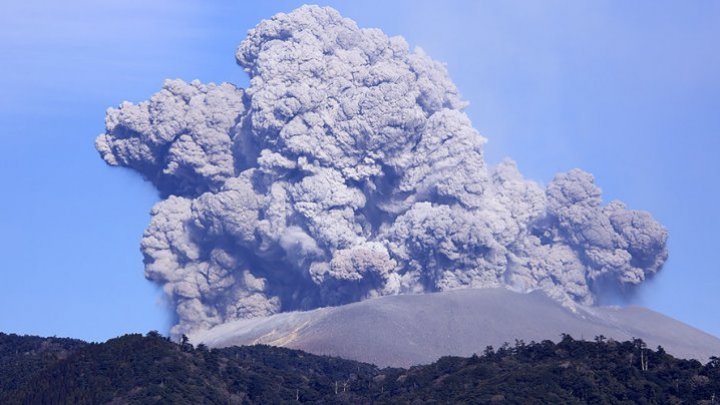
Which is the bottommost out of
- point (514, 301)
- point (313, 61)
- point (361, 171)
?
point (514, 301)

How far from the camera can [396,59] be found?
193125 millimetres

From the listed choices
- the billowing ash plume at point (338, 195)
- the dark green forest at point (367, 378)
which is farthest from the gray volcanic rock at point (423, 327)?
the dark green forest at point (367, 378)

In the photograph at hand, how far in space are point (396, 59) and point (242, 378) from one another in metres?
77.2

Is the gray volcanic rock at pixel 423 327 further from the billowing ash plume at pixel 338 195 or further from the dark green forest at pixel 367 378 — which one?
the dark green forest at pixel 367 378

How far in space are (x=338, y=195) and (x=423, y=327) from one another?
1644 cm

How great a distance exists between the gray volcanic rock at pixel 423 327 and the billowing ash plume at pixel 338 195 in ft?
11.3

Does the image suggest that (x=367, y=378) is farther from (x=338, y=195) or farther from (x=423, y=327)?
(x=338, y=195)

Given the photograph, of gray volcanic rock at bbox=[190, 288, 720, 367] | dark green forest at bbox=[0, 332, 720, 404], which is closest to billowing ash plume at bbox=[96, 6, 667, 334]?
gray volcanic rock at bbox=[190, 288, 720, 367]

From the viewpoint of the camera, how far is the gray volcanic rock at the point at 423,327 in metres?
171

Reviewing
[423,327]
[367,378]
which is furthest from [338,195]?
[367,378]

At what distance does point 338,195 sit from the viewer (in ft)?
Answer: 601

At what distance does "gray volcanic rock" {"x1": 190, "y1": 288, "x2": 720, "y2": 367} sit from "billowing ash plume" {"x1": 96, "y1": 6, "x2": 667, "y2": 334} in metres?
3.45

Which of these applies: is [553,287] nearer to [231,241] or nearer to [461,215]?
[461,215]

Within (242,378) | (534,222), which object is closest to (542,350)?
(242,378)
